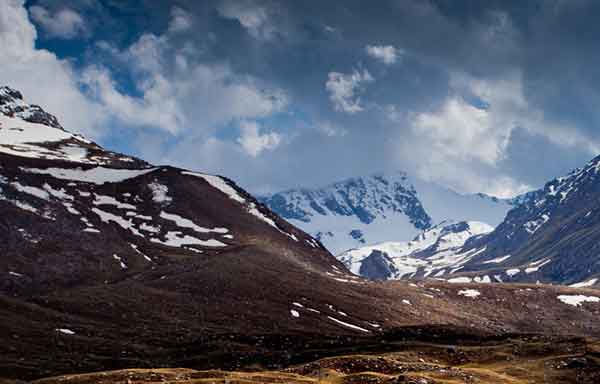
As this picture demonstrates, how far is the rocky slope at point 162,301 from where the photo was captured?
95.6 meters

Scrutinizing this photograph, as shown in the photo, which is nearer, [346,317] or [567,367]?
[567,367]

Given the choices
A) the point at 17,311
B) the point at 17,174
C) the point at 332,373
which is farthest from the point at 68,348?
the point at 17,174

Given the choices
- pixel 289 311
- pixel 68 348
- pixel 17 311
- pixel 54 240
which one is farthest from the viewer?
pixel 54 240

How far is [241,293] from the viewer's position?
151625 mm

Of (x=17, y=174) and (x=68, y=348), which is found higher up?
(x=17, y=174)

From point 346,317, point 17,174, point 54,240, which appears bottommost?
point 346,317

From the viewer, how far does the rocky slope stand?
9556 centimetres

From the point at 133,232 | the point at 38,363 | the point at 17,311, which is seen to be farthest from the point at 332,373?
the point at 133,232

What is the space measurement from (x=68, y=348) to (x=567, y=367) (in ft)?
196

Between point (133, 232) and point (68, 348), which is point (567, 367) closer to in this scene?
point (68, 348)

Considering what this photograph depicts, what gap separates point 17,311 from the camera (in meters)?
108

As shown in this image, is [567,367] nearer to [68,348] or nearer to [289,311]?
[68,348]

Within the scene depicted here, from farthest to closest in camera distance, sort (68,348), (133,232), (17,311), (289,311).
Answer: (133,232)
(289,311)
(17,311)
(68,348)

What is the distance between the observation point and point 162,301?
133000 mm
